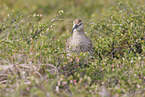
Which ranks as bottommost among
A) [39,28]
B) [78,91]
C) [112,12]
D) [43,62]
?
[78,91]

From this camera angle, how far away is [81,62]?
4699 mm

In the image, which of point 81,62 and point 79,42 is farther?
point 79,42

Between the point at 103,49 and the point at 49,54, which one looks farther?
the point at 103,49

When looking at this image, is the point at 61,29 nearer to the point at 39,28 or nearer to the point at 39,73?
the point at 39,28

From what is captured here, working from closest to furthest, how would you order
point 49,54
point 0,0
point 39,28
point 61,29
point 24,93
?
point 24,93
point 49,54
point 39,28
point 61,29
point 0,0

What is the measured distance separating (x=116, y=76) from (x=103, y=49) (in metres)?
1.79

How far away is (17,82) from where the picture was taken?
380 cm

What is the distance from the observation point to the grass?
3869mm

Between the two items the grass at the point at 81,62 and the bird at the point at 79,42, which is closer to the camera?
the grass at the point at 81,62

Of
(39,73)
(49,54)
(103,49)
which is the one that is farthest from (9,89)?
(103,49)

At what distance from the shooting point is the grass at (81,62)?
3869mm

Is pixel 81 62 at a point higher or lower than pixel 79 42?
lower

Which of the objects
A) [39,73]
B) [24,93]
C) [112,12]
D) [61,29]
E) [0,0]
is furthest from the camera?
[0,0]

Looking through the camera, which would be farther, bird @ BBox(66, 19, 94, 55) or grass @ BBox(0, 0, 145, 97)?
bird @ BBox(66, 19, 94, 55)
